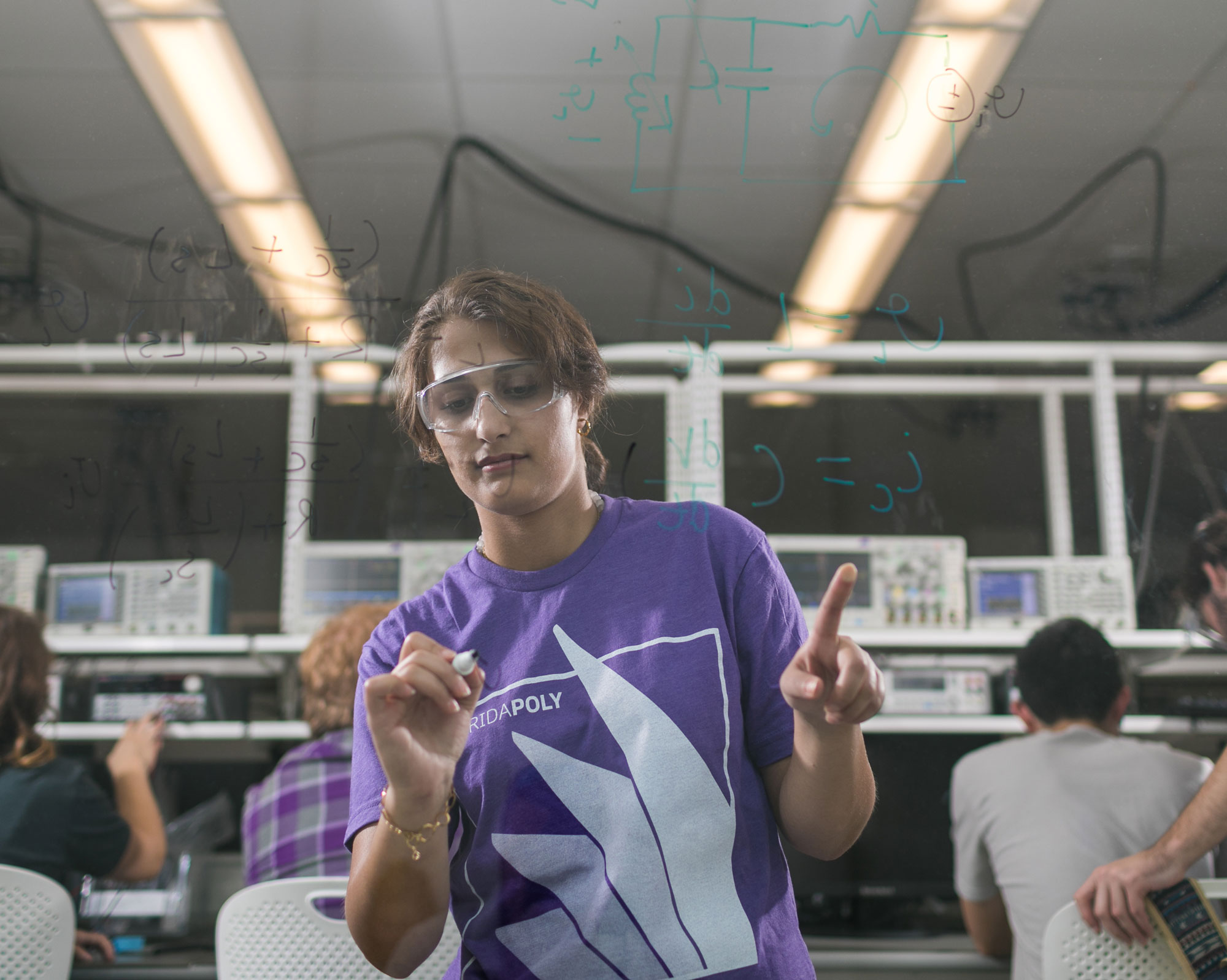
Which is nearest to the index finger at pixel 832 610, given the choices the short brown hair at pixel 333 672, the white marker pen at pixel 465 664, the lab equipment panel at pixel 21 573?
the white marker pen at pixel 465 664

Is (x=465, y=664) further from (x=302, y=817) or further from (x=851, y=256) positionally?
(x=851, y=256)

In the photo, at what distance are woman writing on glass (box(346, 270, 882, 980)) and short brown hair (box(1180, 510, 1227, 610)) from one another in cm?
122

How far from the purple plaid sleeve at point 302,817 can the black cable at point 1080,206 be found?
4.88ft

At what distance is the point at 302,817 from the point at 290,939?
1.46 feet

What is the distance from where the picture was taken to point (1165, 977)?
134 cm

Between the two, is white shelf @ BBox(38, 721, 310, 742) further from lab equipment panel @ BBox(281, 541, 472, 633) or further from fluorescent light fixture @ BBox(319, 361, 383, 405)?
fluorescent light fixture @ BBox(319, 361, 383, 405)

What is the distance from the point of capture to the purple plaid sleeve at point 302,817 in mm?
1678

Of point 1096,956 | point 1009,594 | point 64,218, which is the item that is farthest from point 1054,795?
point 64,218

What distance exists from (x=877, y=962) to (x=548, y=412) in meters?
1.46

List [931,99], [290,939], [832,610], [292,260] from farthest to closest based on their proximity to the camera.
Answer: [292,260] → [931,99] → [290,939] → [832,610]

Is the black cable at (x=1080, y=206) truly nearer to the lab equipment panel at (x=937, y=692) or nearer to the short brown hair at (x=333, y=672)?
the lab equipment panel at (x=937, y=692)

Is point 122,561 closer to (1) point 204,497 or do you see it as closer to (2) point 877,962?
(1) point 204,497

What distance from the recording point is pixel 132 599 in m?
1.91

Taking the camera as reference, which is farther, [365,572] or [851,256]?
[365,572]
